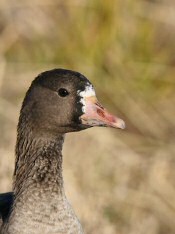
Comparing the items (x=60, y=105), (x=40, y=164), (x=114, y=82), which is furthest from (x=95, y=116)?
(x=114, y=82)

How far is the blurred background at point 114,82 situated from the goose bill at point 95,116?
10.6ft

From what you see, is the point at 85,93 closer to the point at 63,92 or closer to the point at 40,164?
the point at 63,92

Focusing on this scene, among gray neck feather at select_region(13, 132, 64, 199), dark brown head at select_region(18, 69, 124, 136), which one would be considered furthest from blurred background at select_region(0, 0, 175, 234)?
dark brown head at select_region(18, 69, 124, 136)

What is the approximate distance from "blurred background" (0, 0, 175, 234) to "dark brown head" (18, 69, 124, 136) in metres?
3.08

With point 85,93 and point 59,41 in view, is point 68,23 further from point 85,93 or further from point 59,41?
point 85,93

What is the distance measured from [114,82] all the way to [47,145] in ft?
18.7

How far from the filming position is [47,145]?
7.70 meters

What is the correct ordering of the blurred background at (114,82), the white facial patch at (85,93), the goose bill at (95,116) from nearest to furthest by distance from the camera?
the goose bill at (95,116) < the white facial patch at (85,93) < the blurred background at (114,82)

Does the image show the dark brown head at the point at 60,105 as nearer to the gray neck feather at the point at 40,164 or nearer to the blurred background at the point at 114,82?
the gray neck feather at the point at 40,164

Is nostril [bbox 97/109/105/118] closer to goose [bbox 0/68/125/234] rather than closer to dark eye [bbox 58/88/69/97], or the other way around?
goose [bbox 0/68/125/234]

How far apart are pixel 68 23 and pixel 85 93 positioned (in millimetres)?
6538

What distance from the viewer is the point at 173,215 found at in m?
11.5

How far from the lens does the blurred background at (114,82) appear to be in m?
11.3

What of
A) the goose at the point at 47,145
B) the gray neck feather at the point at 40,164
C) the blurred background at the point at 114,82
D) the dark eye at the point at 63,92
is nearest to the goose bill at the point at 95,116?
the goose at the point at 47,145
